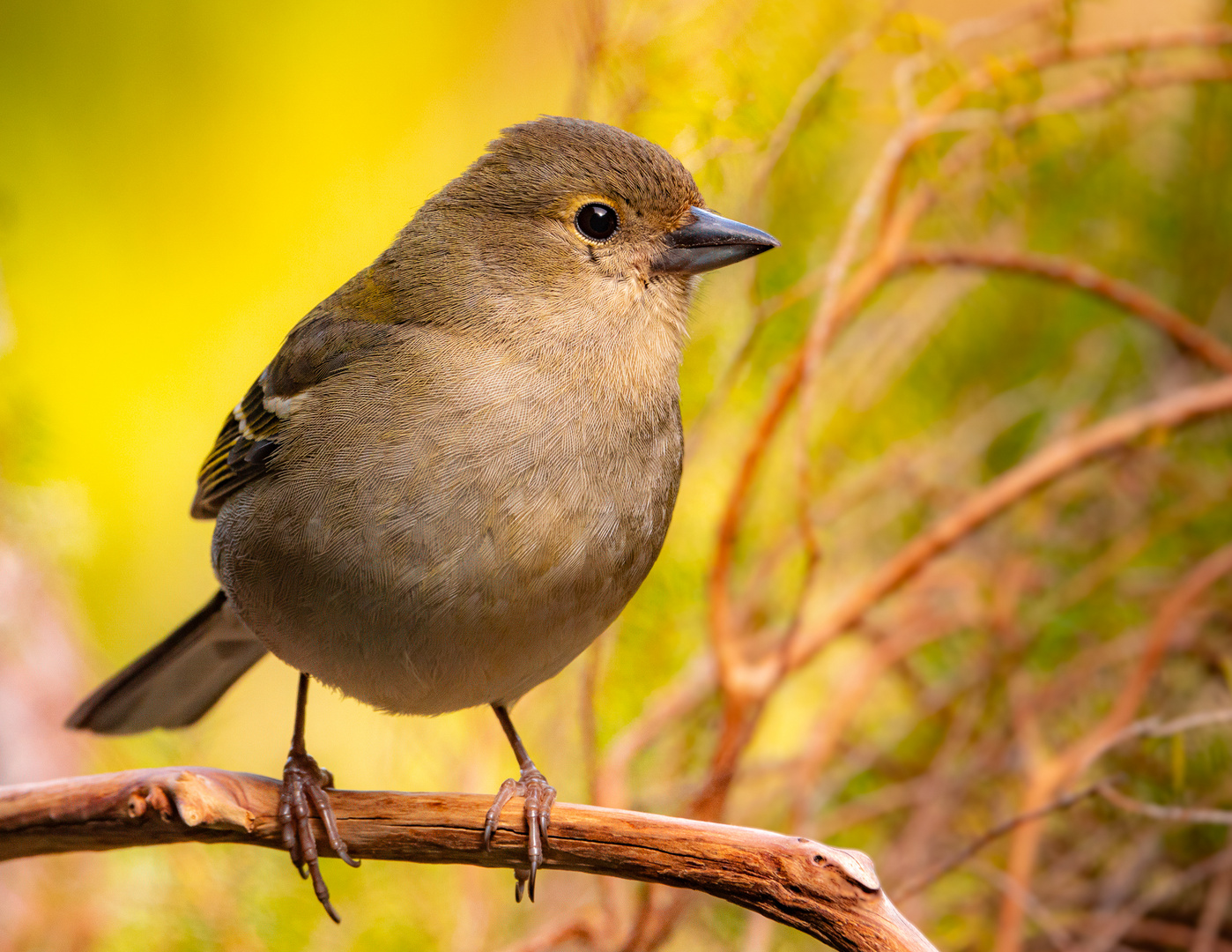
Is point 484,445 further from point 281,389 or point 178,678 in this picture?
point 178,678

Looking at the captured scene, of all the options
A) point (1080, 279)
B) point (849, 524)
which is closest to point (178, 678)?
point (849, 524)

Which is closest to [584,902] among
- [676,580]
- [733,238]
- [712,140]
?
[676,580]

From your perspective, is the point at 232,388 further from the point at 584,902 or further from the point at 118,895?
the point at 584,902

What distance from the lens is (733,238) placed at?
2.24 meters

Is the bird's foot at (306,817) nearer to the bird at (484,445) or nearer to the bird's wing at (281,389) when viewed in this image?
the bird at (484,445)

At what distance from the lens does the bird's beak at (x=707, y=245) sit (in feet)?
7.36

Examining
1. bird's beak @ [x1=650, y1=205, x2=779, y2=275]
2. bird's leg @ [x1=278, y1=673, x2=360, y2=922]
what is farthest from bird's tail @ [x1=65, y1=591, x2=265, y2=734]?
bird's beak @ [x1=650, y1=205, x2=779, y2=275]

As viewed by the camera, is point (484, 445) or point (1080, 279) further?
point (1080, 279)

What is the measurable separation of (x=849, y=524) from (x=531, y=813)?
1767mm

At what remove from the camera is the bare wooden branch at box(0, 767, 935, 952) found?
1668 mm

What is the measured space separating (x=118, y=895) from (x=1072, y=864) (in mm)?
2445

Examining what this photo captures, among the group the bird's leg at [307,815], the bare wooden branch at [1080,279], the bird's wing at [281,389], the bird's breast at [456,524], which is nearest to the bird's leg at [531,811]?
the bird's breast at [456,524]

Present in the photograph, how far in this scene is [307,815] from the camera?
218 cm

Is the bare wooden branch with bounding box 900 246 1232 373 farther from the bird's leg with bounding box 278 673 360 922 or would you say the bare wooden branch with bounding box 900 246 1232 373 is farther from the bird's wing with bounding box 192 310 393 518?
the bird's leg with bounding box 278 673 360 922
